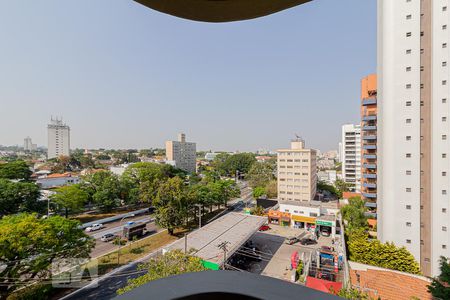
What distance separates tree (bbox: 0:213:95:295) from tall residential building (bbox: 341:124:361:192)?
36325 millimetres

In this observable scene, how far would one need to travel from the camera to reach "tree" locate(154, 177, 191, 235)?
15125mm

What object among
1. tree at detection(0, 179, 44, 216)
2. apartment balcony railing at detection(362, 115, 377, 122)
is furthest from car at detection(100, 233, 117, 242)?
apartment balcony railing at detection(362, 115, 377, 122)

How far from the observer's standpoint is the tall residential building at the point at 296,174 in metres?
23.4

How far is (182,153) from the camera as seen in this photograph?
5044cm

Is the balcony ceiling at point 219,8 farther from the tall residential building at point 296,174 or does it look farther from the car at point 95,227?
the tall residential building at point 296,174

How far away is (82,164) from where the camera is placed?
49.9 metres

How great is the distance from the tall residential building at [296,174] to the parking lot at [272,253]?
5976 millimetres

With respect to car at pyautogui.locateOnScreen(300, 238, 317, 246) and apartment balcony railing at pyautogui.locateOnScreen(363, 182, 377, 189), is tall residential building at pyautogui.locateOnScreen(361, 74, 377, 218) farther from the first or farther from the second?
car at pyautogui.locateOnScreen(300, 238, 317, 246)

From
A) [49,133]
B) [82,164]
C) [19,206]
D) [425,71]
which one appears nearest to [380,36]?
[425,71]

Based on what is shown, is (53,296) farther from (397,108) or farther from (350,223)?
(397,108)

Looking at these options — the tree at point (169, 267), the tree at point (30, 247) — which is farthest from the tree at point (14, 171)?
the tree at point (169, 267)

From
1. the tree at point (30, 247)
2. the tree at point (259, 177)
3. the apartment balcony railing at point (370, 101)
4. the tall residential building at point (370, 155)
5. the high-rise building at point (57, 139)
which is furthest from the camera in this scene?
the high-rise building at point (57, 139)

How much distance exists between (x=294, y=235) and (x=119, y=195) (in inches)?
701

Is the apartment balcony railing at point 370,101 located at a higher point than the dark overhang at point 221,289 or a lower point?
higher
